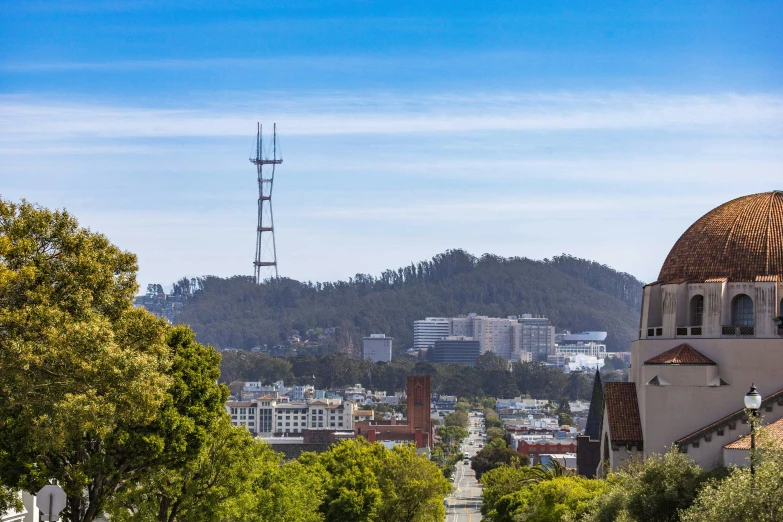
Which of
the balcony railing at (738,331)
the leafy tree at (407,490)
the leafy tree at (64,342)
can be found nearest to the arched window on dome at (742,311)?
the balcony railing at (738,331)

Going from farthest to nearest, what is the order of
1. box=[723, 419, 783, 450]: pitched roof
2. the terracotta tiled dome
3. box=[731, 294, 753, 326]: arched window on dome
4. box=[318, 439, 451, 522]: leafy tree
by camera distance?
box=[318, 439, 451, 522]: leafy tree → the terracotta tiled dome → box=[731, 294, 753, 326]: arched window on dome → box=[723, 419, 783, 450]: pitched roof

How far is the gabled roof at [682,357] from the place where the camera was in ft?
187

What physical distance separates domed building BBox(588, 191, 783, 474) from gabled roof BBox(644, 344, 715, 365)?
0.14 ft

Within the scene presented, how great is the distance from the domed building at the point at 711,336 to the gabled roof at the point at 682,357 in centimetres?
4

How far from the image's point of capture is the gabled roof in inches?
2247

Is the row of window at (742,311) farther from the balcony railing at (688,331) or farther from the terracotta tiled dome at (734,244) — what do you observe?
the terracotta tiled dome at (734,244)

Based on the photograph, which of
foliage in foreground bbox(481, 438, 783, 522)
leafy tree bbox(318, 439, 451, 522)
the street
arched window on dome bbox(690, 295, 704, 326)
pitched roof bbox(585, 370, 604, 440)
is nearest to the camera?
foliage in foreground bbox(481, 438, 783, 522)

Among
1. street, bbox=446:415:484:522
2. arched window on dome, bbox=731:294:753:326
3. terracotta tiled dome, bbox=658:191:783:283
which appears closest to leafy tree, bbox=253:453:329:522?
terracotta tiled dome, bbox=658:191:783:283

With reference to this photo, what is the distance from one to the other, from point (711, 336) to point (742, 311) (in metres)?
1.64

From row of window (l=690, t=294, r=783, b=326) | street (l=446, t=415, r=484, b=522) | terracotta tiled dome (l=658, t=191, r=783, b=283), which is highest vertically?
terracotta tiled dome (l=658, t=191, r=783, b=283)

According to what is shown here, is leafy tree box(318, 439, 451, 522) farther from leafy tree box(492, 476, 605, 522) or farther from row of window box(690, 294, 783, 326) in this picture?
row of window box(690, 294, 783, 326)

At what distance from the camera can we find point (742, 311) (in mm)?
57500

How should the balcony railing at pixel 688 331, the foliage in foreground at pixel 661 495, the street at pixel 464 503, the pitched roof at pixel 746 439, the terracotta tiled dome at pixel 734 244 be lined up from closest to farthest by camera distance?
the foliage in foreground at pixel 661 495, the pitched roof at pixel 746 439, the terracotta tiled dome at pixel 734 244, the balcony railing at pixel 688 331, the street at pixel 464 503

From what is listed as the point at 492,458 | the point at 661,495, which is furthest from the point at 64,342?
the point at 492,458
